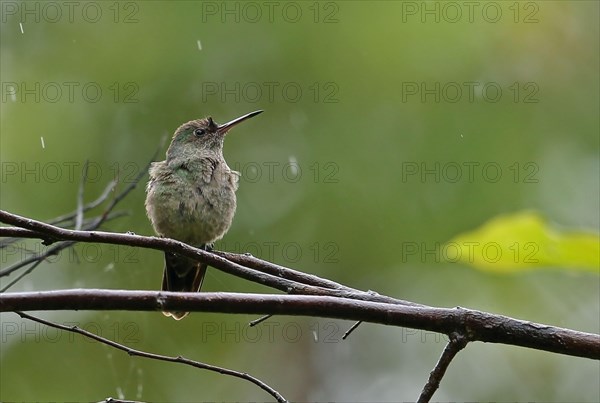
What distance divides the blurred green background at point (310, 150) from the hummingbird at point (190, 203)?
2.51m

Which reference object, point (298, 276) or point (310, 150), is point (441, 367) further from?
point (310, 150)

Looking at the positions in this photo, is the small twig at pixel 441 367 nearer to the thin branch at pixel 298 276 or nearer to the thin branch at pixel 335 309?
the thin branch at pixel 335 309

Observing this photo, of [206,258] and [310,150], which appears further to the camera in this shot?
[310,150]

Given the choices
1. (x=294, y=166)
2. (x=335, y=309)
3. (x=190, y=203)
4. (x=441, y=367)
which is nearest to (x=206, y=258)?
(x=335, y=309)

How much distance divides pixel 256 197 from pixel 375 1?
296cm

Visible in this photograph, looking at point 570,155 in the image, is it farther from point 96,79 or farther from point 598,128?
point 96,79

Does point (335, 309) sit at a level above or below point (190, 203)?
below

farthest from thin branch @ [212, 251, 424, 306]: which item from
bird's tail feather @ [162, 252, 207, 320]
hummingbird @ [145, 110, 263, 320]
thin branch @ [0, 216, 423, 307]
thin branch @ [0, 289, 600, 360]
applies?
bird's tail feather @ [162, 252, 207, 320]

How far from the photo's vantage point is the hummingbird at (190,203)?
19.7 feet

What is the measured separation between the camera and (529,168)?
9.47 meters

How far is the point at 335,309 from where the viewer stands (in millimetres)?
2539

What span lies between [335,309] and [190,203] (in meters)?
3.58

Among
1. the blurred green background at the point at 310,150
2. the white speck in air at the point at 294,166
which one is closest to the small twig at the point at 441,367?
the blurred green background at the point at 310,150

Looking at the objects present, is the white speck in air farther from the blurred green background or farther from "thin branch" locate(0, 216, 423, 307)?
"thin branch" locate(0, 216, 423, 307)
